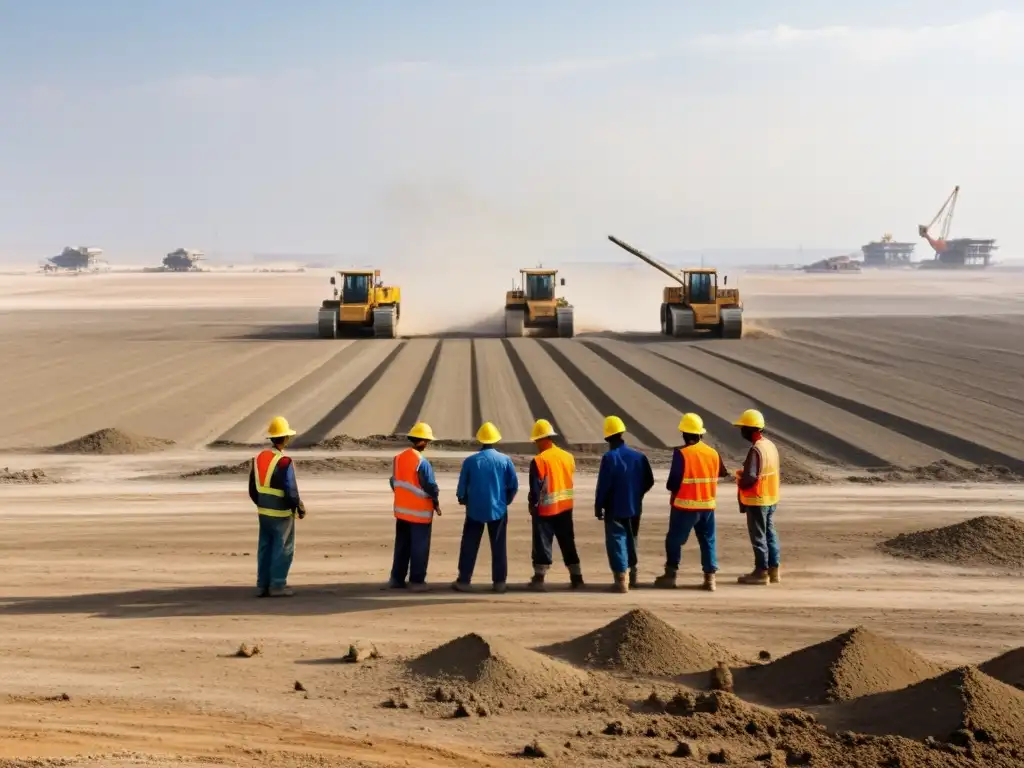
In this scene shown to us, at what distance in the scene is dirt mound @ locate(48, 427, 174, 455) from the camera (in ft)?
69.7

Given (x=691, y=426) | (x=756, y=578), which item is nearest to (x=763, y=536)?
(x=756, y=578)

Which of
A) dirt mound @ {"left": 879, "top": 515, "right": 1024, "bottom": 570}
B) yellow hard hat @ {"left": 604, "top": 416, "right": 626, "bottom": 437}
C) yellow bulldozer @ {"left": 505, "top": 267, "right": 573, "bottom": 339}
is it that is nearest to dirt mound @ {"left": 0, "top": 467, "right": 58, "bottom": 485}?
yellow hard hat @ {"left": 604, "top": 416, "right": 626, "bottom": 437}

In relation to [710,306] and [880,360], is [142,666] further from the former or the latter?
[710,306]

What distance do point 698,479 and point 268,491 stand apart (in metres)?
3.68

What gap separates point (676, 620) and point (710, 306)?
3306cm

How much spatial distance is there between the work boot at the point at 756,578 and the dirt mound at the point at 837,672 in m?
3.07

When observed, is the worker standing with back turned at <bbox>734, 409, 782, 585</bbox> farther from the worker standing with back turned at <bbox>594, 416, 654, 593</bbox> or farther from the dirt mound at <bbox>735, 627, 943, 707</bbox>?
the dirt mound at <bbox>735, 627, 943, 707</bbox>

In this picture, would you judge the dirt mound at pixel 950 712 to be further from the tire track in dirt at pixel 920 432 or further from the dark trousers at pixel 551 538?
the tire track in dirt at pixel 920 432

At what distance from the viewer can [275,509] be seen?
10.9 metres

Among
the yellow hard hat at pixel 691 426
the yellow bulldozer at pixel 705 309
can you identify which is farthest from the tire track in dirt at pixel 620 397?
the yellow hard hat at pixel 691 426

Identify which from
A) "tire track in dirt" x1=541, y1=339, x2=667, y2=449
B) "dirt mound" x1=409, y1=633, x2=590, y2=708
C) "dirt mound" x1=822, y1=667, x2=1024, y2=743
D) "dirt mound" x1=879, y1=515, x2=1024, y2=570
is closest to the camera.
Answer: "dirt mound" x1=822, y1=667, x2=1024, y2=743

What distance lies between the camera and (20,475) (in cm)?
1866

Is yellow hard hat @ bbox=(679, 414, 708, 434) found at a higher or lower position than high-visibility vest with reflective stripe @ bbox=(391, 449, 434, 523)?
higher

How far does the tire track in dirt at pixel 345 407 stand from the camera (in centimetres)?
2225
